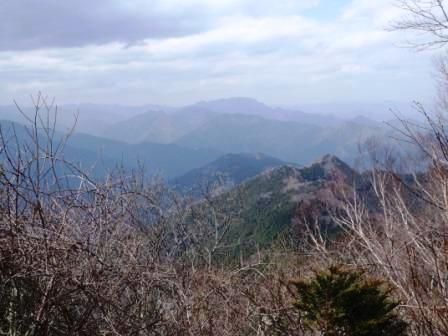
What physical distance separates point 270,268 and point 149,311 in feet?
11.4

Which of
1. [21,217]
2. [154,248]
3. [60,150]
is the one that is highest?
[60,150]

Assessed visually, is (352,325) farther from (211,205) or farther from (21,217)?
(211,205)

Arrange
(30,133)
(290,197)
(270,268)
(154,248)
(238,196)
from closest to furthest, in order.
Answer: (30,133) → (154,248) → (270,268) → (238,196) → (290,197)

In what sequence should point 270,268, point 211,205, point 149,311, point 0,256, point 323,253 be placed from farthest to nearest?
point 211,205
point 270,268
point 323,253
point 149,311
point 0,256

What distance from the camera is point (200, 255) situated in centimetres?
783

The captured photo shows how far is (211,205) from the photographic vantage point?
10.4 meters

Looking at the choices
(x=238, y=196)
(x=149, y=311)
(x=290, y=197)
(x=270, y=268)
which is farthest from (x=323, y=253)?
(x=290, y=197)

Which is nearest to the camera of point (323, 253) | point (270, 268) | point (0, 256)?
point (0, 256)

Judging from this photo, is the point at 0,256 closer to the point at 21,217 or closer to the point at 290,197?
the point at 21,217

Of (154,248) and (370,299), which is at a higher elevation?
(154,248)

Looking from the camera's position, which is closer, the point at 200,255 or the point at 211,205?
the point at 200,255

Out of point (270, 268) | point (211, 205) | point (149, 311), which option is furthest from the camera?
point (211, 205)

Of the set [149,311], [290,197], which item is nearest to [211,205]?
[149,311]

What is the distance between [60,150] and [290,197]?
52917 millimetres
